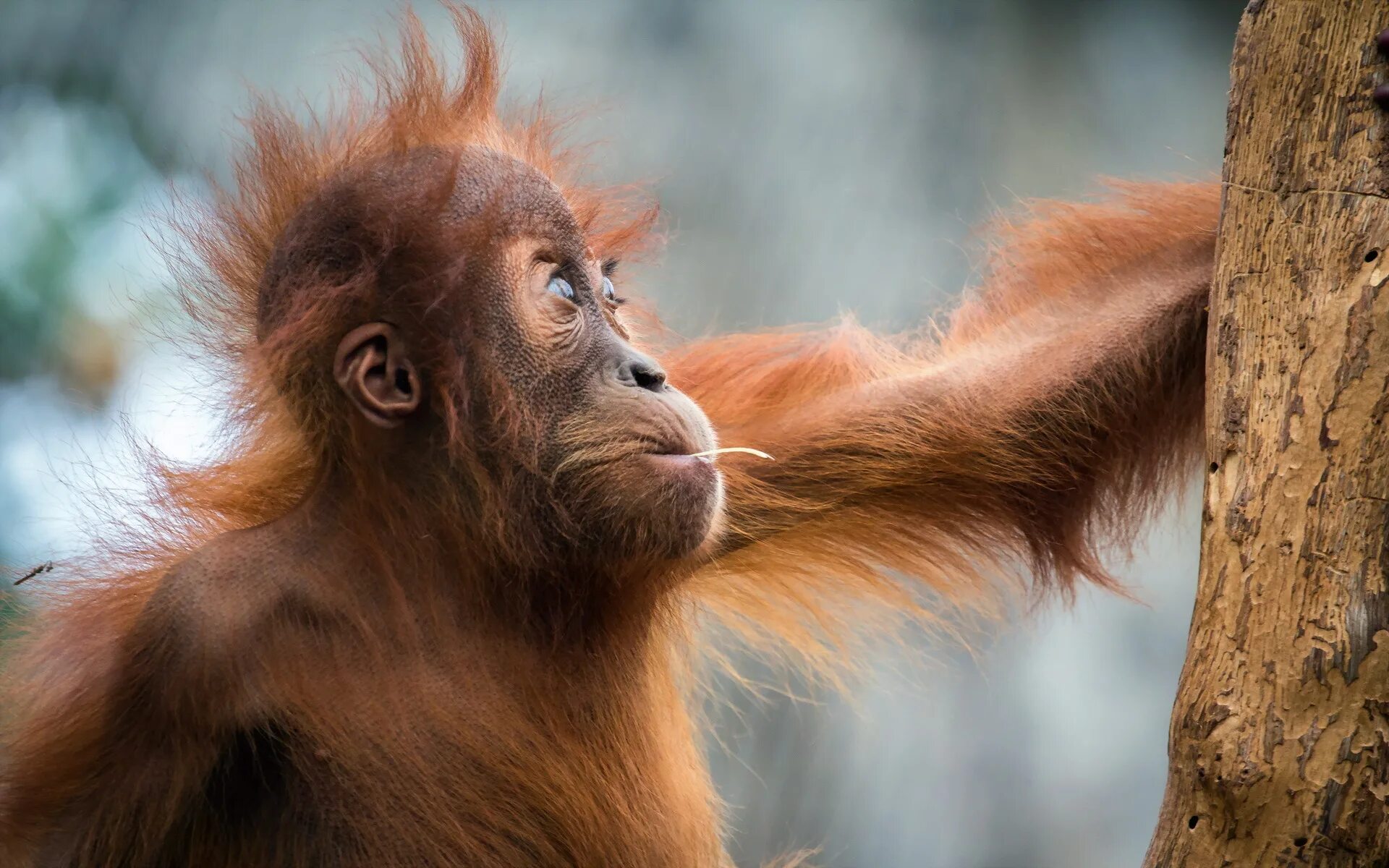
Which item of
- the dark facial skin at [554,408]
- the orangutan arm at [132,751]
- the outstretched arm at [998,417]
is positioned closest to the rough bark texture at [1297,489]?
the outstretched arm at [998,417]

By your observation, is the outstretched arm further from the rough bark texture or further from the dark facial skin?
the rough bark texture

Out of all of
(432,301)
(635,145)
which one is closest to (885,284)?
(635,145)

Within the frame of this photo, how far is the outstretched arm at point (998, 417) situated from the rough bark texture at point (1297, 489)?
57cm

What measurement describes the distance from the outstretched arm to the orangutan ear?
659 millimetres

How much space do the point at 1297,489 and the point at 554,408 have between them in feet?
3.55

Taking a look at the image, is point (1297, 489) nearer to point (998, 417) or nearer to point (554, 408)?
point (998, 417)

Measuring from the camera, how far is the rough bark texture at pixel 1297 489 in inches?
59.1

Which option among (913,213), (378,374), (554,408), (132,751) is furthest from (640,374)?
(913,213)

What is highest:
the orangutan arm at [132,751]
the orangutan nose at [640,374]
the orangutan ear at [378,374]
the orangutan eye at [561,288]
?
the orangutan eye at [561,288]

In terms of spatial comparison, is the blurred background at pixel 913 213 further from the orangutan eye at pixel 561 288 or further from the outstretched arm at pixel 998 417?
the orangutan eye at pixel 561 288

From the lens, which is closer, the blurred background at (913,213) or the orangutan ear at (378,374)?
the orangutan ear at (378,374)

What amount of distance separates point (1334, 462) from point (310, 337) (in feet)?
4.94

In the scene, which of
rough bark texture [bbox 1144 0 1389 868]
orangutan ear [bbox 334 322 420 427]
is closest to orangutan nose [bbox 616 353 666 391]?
orangutan ear [bbox 334 322 420 427]

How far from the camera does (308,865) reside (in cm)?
191
